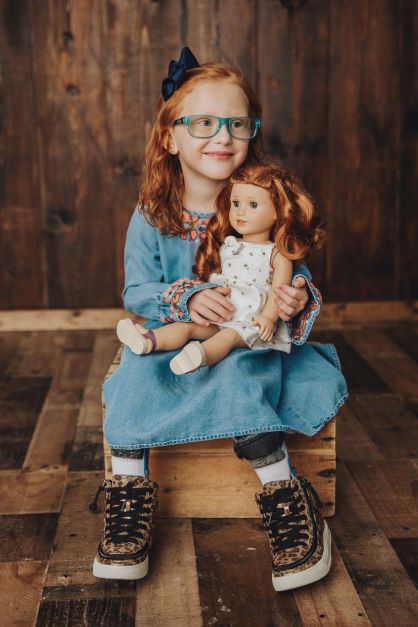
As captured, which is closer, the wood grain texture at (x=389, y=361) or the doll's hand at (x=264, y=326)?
the doll's hand at (x=264, y=326)

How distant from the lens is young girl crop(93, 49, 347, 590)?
1.44 m

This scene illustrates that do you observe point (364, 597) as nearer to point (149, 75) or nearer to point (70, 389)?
point (70, 389)

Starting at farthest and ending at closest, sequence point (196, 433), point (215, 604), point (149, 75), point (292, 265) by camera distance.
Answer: point (149, 75), point (292, 265), point (196, 433), point (215, 604)

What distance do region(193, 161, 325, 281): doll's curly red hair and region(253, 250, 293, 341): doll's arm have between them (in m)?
0.02

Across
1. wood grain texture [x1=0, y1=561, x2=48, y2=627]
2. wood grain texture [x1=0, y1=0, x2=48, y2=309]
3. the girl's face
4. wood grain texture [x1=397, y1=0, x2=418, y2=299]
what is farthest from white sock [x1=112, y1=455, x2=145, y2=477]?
wood grain texture [x1=397, y1=0, x2=418, y2=299]

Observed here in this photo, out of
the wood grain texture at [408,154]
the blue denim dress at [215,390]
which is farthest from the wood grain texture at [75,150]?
the blue denim dress at [215,390]

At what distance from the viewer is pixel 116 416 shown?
1.51 m

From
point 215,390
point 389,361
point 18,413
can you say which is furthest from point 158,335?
point 389,361

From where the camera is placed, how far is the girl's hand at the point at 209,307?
1.56 m

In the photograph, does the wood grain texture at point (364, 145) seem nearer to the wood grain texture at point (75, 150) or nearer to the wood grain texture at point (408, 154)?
the wood grain texture at point (408, 154)

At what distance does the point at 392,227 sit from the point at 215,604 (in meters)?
2.02

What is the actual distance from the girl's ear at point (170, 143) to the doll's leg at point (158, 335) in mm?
392

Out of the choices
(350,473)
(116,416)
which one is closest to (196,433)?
(116,416)

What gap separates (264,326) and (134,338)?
0.79 feet
